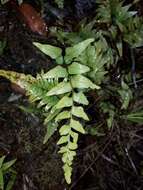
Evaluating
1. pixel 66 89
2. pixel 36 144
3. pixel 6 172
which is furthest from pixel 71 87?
pixel 6 172

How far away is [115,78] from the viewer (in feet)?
11.5

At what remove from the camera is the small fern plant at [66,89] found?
10.1 ft

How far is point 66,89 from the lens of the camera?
3.08m

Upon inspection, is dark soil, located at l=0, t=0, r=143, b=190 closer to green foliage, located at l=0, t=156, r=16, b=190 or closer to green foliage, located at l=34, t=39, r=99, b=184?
green foliage, located at l=0, t=156, r=16, b=190

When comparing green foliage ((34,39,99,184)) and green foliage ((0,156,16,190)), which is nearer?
green foliage ((34,39,99,184))

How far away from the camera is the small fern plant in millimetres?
3074

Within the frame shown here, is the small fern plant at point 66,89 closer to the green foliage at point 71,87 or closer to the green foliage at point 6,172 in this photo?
the green foliage at point 71,87

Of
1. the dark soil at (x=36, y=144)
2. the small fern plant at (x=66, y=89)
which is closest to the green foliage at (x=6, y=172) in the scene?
the dark soil at (x=36, y=144)

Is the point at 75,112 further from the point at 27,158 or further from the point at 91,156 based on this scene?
the point at 27,158

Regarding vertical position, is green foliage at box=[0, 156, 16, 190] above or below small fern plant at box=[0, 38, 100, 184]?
below

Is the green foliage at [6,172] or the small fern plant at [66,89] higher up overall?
the small fern plant at [66,89]

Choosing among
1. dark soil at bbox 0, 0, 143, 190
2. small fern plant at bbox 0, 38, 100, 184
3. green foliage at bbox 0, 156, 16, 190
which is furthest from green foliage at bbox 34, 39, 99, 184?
green foliage at bbox 0, 156, 16, 190

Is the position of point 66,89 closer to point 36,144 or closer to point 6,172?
point 36,144

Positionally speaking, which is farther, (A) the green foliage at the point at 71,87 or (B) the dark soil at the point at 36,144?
(B) the dark soil at the point at 36,144
